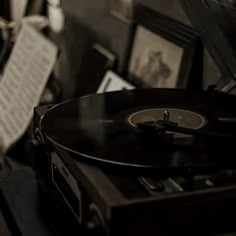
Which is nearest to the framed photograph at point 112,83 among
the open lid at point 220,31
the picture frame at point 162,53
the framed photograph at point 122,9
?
the picture frame at point 162,53

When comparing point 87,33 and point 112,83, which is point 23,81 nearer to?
point 87,33

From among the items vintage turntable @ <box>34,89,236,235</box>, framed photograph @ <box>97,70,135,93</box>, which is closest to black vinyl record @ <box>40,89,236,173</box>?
vintage turntable @ <box>34,89,236,235</box>

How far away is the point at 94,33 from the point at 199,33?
766 millimetres

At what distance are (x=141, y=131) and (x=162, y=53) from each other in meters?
0.66

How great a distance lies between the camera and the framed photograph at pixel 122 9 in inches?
69.0

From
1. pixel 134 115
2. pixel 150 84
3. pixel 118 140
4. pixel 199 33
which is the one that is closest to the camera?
pixel 118 140

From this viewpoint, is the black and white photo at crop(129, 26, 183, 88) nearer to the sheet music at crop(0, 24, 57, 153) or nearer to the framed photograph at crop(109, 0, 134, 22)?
the framed photograph at crop(109, 0, 134, 22)

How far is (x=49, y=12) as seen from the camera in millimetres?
2518

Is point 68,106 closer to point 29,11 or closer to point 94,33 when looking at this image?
point 94,33

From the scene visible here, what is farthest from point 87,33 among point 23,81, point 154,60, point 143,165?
point 143,165

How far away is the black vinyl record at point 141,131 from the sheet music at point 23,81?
93cm

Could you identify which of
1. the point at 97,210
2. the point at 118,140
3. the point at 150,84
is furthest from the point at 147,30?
the point at 97,210

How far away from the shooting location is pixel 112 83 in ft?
5.72

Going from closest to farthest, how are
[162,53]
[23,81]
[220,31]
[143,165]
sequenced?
1. [143,165]
2. [220,31]
3. [162,53]
4. [23,81]
